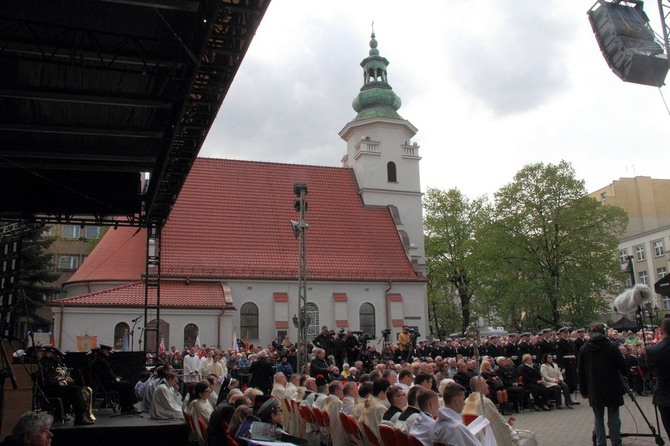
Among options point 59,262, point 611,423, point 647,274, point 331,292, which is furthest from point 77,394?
point 647,274

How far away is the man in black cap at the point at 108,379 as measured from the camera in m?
14.3

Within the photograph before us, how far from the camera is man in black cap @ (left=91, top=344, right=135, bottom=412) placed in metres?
14.3

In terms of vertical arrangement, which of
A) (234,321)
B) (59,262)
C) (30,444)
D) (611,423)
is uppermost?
(59,262)

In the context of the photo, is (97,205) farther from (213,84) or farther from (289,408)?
(289,408)

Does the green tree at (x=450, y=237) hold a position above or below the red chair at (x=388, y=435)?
above

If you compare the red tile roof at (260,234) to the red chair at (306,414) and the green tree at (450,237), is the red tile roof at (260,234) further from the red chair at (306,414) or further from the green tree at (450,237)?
the red chair at (306,414)

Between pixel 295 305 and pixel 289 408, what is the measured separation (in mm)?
23026

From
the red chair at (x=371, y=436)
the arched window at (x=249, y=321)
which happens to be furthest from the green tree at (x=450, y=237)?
the red chair at (x=371, y=436)

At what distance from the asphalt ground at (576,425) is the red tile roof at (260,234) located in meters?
20.8

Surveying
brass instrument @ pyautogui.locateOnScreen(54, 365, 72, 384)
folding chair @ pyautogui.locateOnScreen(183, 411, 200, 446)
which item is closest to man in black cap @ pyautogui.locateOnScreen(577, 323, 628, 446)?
folding chair @ pyautogui.locateOnScreen(183, 411, 200, 446)

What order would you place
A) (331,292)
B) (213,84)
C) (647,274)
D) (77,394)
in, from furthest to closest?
(647,274) → (331,292) → (77,394) → (213,84)

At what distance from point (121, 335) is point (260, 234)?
1012cm

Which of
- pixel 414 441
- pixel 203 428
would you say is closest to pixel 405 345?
pixel 203 428

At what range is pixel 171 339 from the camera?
29.6 metres
